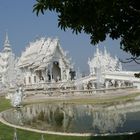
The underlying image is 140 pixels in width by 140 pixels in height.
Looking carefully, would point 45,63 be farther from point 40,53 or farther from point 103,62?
point 103,62

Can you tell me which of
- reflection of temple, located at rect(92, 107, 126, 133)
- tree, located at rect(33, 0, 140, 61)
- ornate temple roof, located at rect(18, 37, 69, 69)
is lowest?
reflection of temple, located at rect(92, 107, 126, 133)

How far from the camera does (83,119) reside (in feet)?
79.5

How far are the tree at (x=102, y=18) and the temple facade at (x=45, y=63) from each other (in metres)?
47.6

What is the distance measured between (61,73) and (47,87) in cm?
1150

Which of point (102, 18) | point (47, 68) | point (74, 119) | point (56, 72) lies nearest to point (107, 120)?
point (74, 119)

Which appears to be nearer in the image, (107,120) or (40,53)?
(107,120)

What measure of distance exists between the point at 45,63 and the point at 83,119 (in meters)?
35.0

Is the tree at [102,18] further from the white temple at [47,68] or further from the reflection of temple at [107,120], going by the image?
the white temple at [47,68]

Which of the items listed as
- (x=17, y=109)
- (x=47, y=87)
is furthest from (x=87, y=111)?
(x=47, y=87)

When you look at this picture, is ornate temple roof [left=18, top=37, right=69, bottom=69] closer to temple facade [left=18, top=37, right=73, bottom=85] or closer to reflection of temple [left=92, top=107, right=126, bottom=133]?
temple facade [left=18, top=37, right=73, bottom=85]

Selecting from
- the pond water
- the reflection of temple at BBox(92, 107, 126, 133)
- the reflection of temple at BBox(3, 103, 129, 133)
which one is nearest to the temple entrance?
the pond water

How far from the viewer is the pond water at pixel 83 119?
20.1 meters

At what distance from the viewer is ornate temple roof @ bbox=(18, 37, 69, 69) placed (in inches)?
2327

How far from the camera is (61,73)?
61.0 meters
